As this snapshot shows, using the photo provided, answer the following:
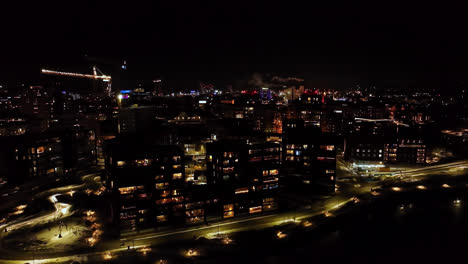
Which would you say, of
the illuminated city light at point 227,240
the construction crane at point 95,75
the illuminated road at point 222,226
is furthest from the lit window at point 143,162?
the construction crane at point 95,75

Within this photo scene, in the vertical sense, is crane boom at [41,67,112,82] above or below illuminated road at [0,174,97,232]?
above

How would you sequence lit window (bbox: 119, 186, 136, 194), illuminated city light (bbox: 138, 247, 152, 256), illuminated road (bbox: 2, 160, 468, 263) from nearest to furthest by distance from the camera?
illuminated city light (bbox: 138, 247, 152, 256)
illuminated road (bbox: 2, 160, 468, 263)
lit window (bbox: 119, 186, 136, 194)

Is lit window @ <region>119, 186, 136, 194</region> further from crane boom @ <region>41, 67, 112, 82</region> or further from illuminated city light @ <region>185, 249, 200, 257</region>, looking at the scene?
crane boom @ <region>41, 67, 112, 82</region>

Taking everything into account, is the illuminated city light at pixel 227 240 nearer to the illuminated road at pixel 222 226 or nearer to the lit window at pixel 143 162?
the illuminated road at pixel 222 226

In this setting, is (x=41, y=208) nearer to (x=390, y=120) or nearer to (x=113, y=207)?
(x=113, y=207)

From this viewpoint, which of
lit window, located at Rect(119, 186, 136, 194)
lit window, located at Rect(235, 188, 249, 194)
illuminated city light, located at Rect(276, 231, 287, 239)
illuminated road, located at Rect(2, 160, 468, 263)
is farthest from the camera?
lit window, located at Rect(235, 188, 249, 194)

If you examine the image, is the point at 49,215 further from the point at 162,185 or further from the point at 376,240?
the point at 376,240

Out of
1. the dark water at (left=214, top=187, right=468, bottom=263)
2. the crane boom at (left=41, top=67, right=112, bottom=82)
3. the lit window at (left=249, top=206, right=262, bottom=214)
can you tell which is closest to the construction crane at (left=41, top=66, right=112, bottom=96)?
the crane boom at (left=41, top=67, right=112, bottom=82)

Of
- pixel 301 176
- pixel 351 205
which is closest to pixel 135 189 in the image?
pixel 301 176

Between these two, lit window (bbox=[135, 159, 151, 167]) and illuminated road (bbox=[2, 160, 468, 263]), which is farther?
lit window (bbox=[135, 159, 151, 167])
